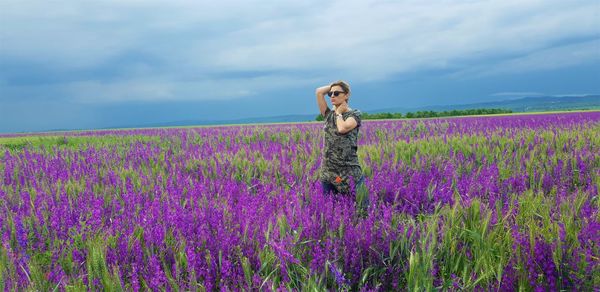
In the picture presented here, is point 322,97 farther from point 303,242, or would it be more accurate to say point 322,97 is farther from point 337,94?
point 303,242

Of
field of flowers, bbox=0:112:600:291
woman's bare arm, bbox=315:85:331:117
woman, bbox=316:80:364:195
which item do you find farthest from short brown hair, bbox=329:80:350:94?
field of flowers, bbox=0:112:600:291

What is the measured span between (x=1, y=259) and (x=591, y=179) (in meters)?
5.37

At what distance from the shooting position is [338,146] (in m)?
3.47

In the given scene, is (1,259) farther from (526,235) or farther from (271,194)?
(526,235)

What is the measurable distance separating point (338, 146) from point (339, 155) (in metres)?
0.08

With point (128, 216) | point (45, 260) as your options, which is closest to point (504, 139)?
point (128, 216)

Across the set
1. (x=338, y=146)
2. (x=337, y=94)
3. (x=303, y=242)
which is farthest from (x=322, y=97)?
(x=303, y=242)

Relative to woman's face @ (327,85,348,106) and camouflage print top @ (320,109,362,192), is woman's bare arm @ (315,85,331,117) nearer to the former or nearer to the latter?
camouflage print top @ (320,109,362,192)

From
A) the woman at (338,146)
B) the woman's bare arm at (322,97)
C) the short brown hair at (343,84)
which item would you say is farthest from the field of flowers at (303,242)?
the short brown hair at (343,84)

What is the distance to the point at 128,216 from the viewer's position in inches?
118

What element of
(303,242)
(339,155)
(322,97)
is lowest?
(303,242)

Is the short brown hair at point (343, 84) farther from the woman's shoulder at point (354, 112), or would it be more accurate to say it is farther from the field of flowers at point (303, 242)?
the field of flowers at point (303, 242)

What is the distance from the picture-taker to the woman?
3.32 meters

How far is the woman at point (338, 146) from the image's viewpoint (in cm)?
332
